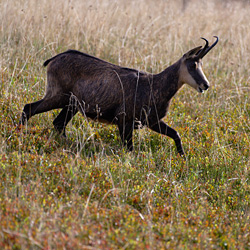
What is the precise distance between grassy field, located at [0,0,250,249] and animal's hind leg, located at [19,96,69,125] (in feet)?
0.58

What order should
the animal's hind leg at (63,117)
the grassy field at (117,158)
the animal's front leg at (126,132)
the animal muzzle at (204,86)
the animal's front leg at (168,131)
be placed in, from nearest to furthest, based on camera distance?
1. the grassy field at (117,158)
2. the animal muzzle at (204,86)
3. the animal's front leg at (126,132)
4. the animal's front leg at (168,131)
5. the animal's hind leg at (63,117)

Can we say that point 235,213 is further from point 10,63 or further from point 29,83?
point 10,63

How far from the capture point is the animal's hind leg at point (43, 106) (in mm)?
6484

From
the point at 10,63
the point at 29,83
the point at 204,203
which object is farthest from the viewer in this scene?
the point at 10,63

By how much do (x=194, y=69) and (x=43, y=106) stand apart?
2.23 metres

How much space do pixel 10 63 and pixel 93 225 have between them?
5094 millimetres

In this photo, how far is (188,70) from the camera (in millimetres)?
6270

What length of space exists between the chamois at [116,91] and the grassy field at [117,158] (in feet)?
1.18

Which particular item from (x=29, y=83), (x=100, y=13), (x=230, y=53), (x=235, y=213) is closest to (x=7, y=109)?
(x=29, y=83)

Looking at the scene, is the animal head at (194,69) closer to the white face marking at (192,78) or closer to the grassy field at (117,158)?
the white face marking at (192,78)

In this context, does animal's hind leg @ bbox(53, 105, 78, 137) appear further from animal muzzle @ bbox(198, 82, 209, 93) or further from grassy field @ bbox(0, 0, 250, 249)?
animal muzzle @ bbox(198, 82, 209, 93)

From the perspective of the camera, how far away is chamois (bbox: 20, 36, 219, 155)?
634 cm

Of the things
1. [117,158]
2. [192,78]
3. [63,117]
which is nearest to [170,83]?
[192,78]

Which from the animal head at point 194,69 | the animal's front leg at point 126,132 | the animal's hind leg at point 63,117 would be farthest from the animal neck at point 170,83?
the animal's hind leg at point 63,117
